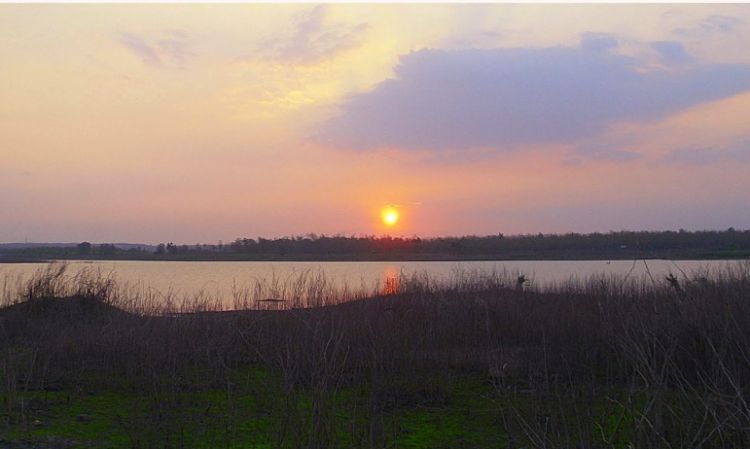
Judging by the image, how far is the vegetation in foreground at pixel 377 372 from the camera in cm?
493

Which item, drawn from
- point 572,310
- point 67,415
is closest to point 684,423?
point 67,415

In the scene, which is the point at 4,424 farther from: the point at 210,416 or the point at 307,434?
the point at 307,434

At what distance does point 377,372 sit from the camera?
773cm

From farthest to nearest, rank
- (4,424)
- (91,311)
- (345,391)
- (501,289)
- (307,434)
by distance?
1. (501,289)
2. (91,311)
3. (345,391)
4. (4,424)
5. (307,434)

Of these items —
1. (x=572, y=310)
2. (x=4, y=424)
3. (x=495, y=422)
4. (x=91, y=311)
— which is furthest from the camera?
(x=91, y=311)

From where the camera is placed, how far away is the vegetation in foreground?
493 cm

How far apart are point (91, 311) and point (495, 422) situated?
1066cm

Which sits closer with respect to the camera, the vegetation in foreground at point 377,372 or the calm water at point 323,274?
the vegetation in foreground at point 377,372

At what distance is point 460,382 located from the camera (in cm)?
943

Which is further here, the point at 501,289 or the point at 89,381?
the point at 501,289

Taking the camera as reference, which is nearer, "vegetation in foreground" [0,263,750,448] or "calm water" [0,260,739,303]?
"vegetation in foreground" [0,263,750,448]

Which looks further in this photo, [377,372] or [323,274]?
[323,274]

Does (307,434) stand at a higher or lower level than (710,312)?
lower

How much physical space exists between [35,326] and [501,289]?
36.8 feet
